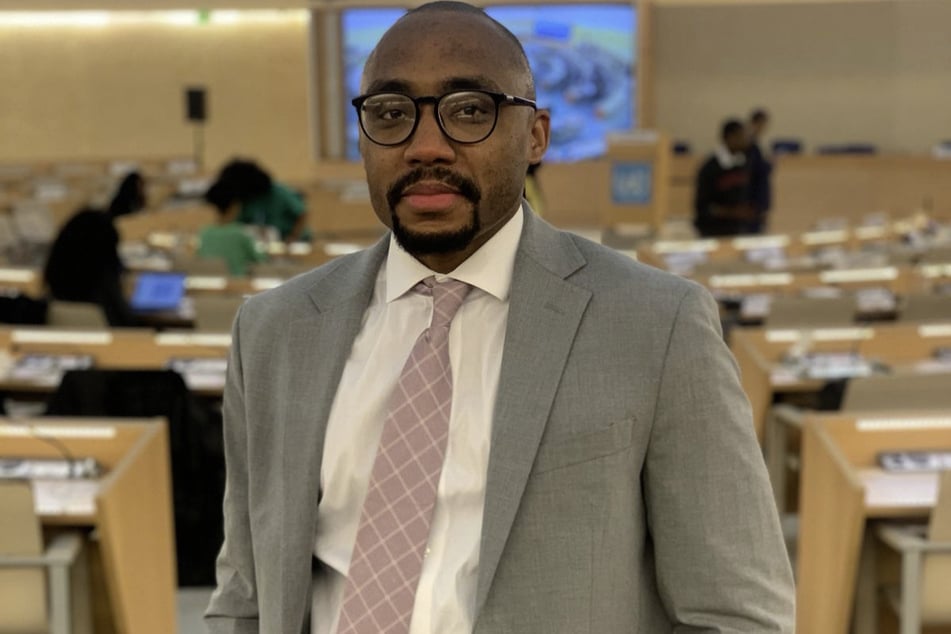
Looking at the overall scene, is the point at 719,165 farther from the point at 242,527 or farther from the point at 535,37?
the point at 242,527

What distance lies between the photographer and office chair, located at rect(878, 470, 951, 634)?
348cm

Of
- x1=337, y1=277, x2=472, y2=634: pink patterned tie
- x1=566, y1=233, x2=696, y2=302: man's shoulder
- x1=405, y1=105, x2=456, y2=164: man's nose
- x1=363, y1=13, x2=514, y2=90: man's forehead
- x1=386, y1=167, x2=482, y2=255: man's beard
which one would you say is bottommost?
x1=337, y1=277, x2=472, y2=634: pink patterned tie

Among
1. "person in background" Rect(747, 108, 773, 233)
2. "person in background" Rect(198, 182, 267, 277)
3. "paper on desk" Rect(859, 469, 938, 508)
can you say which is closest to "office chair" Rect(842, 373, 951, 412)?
"paper on desk" Rect(859, 469, 938, 508)

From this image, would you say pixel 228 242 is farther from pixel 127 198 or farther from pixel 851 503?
pixel 851 503

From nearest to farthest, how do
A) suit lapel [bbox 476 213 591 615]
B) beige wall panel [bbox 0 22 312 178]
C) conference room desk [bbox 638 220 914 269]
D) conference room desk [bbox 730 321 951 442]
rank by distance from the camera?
suit lapel [bbox 476 213 591 615]
conference room desk [bbox 730 321 951 442]
conference room desk [bbox 638 220 914 269]
beige wall panel [bbox 0 22 312 178]

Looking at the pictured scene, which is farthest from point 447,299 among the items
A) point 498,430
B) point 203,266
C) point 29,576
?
point 203,266

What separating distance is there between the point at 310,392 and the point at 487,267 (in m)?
0.22

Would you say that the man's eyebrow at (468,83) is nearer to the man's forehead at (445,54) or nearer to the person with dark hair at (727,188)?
the man's forehead at (445,54)

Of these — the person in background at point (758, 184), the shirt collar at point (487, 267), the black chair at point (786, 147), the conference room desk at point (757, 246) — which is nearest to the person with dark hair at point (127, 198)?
the conference room desk at point (757, 246)

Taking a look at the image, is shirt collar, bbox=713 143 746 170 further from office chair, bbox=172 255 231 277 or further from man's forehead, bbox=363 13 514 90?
man's forehead, bbox=363 13 514 90

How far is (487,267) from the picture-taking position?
4.51ft

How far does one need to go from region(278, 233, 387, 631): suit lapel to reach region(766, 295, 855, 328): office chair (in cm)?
510

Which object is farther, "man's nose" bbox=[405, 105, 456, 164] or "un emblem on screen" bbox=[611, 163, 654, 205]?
"un emblem on screen" bbox=[611, 163, 654, 205]

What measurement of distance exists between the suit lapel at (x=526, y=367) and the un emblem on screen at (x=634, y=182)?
43.8ft
